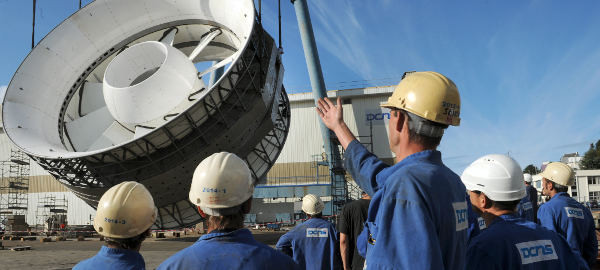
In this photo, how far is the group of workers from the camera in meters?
1.60

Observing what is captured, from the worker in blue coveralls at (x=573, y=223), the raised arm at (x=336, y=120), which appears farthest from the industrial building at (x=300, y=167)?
the raised arm at (x=336, y=120)

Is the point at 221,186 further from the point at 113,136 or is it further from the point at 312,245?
the point at 113,136

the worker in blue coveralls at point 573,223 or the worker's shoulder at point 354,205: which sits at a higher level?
the worker's shoulder at point 354,205

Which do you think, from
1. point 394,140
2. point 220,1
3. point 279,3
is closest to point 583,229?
point 394,140

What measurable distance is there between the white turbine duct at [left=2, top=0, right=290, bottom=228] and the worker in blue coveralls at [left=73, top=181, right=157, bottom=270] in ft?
31.7

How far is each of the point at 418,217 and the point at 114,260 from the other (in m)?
1.80

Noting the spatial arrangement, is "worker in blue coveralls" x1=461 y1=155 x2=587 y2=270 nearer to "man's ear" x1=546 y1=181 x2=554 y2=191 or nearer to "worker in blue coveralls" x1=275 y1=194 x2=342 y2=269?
"worker in blue coveralls" x1=275 y1=194 x2=342 y2=269

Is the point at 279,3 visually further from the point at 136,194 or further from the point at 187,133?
the point at 136,194

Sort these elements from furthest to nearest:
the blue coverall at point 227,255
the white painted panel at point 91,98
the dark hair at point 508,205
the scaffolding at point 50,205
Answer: the scaffolding at point 50,205
the white painted panel at point 91,98
the dark hair at point 508,205
the blue coverall at point 227,255

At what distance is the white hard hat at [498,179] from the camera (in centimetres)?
272

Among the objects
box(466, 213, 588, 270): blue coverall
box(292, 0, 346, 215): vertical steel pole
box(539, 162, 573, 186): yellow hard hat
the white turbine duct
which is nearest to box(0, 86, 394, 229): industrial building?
box(292, 0, 346, 215): vertical steel pole

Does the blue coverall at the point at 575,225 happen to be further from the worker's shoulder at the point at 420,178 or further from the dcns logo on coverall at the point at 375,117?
the dcns logo on coverall at the point at 375,117

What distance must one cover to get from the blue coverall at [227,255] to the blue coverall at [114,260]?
2.56 ft

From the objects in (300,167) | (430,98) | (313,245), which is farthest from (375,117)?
(430,98)
